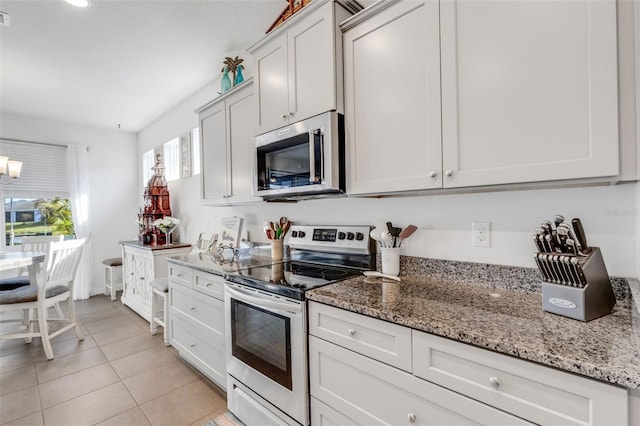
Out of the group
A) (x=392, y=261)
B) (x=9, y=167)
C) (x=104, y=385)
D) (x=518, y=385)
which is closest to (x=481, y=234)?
(x=392, y=261)

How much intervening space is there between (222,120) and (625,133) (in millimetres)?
2443

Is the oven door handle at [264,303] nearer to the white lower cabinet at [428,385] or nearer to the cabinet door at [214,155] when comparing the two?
the white lower cabinet at [428,385]

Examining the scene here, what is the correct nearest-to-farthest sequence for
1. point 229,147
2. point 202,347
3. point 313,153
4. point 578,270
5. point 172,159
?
1. point 578,270
2. point 313,153
3. point 202,347
4. point 229,147
5. point 172,159

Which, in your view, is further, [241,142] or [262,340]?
[241,142]

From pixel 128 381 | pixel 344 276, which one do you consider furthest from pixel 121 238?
pixel 344 276

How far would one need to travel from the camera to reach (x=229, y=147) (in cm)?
244

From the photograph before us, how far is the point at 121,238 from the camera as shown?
509 cm

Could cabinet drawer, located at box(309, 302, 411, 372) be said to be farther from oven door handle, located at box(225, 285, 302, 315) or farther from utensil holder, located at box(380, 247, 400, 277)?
utensil holder, located at box(380, 247, 400, 277)

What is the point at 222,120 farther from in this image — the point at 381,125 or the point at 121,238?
the point at 121,238

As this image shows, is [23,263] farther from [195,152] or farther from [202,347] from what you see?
[195,152]

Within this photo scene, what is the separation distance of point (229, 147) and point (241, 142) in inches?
6.8

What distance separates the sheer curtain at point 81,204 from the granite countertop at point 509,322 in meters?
4.80

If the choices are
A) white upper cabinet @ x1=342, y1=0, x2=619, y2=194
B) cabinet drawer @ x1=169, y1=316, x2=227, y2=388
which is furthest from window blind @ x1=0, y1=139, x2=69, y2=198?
white upper cabinet @ x1=342, y1=0, x2=619, y2=194

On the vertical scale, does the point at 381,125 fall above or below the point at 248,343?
above
